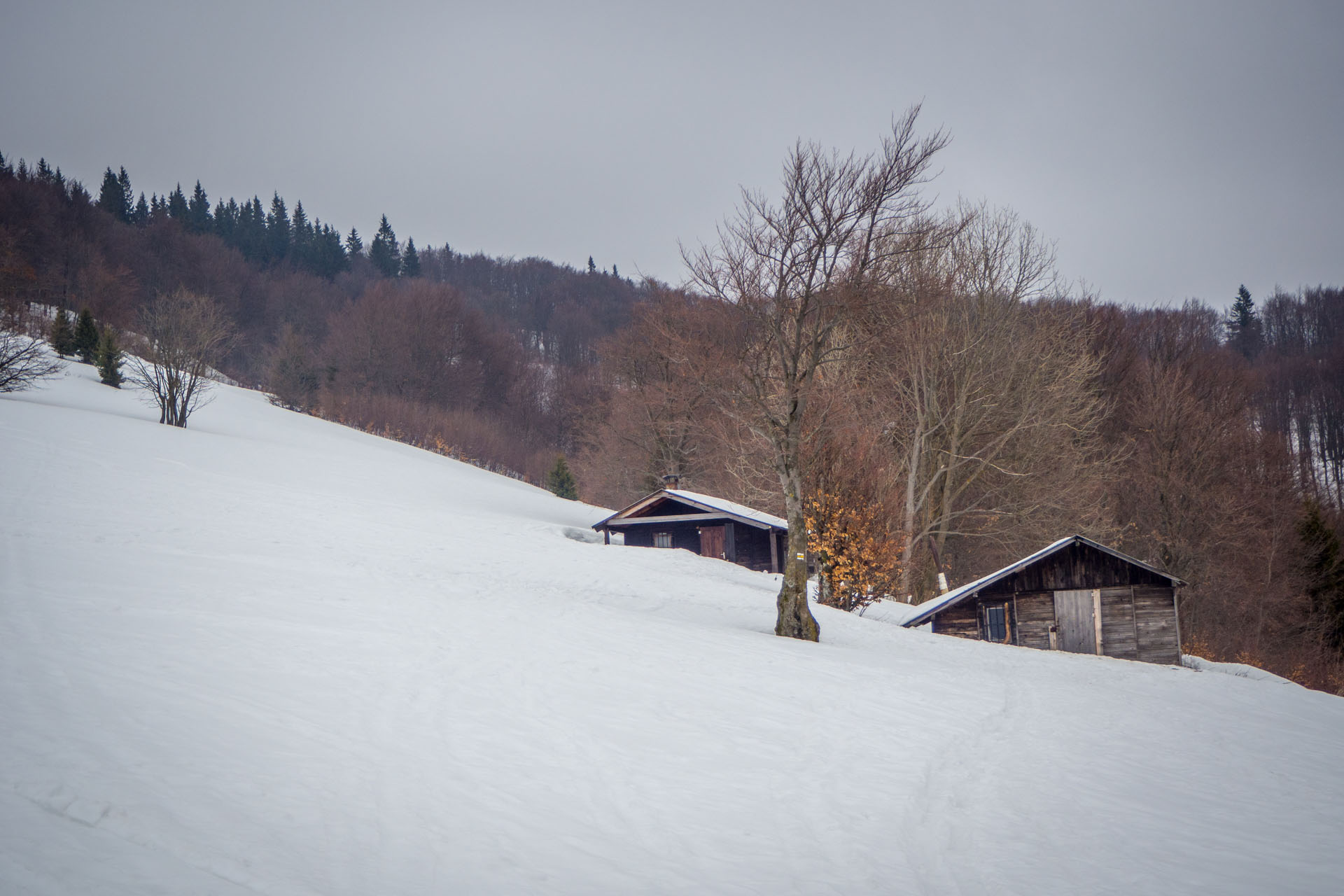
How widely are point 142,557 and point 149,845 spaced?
35.1ft

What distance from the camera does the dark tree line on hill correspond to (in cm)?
6216

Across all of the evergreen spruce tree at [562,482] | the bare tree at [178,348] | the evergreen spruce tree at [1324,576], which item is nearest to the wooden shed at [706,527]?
the evergreen spruce tree at [562,482]

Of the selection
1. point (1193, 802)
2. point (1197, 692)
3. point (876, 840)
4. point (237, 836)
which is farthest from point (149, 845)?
point (1197, 692)

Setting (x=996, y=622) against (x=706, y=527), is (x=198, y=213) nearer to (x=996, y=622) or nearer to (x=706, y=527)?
(x=706, y=527)

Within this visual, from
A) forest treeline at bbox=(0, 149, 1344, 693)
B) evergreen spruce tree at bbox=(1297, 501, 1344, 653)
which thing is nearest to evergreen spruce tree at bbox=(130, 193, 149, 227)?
forest treeline at bbox=(0, 149, 1344, 693)

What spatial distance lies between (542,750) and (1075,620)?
23417mm

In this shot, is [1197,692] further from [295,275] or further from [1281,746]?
[295,275]

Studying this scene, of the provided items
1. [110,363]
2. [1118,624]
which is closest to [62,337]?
[110,363]

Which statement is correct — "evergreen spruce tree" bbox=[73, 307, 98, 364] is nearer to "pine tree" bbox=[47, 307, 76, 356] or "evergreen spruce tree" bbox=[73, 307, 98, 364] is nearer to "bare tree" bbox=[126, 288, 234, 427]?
"pine tree" bbox=[47, 307, 76, 356]

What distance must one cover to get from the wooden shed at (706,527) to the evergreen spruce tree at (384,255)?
86.2m

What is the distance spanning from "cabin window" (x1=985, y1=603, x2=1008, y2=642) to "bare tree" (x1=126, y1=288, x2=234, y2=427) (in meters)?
34.2

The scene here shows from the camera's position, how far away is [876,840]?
6.65m

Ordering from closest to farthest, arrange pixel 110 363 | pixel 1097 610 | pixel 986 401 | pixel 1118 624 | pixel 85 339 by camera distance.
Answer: pixel 1097 610, pixel 1118 624, pixel 986 401, pixel 110 363, pixel 85 339

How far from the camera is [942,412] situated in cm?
3347
